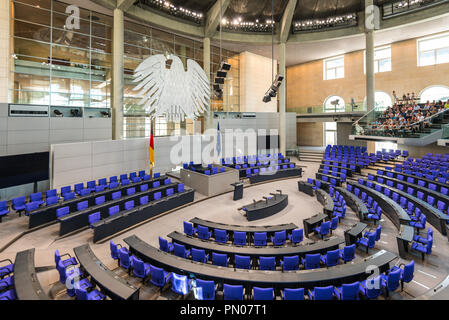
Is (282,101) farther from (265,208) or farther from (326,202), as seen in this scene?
(265,208)

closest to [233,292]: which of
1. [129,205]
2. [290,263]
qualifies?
[290,263]

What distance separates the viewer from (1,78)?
11203 mm

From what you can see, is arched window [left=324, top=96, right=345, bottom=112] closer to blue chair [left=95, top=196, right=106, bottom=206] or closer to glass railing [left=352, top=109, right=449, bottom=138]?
glass railing [left=352, top=109, right=449, bottom=138]

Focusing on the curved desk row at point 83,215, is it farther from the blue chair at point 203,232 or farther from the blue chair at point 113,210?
the blue chair at point 203,232

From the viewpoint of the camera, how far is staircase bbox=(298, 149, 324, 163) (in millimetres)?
22670

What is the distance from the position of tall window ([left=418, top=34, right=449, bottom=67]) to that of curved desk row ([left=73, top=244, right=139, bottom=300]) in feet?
85.3

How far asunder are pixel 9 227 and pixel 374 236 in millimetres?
11620

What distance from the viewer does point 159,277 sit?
5156 millimetres

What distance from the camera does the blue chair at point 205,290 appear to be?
4.71 m

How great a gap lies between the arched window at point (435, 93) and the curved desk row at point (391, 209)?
14.9 metres

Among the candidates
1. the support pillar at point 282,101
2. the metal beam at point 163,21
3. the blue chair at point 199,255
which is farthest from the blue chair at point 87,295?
the support pillar at point 282,101

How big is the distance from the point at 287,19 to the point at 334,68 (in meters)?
9.58

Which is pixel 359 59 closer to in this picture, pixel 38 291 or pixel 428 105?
pixel 428 105

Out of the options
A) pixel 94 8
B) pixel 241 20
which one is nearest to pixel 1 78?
pixel 94 8
